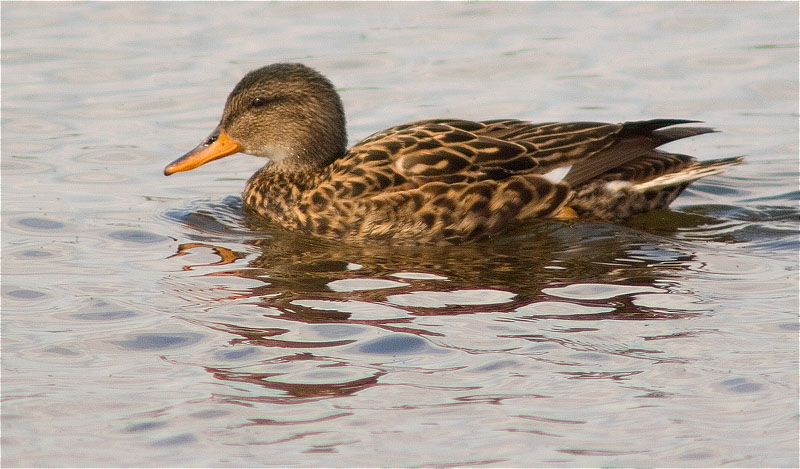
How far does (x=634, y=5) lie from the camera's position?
16328 mm

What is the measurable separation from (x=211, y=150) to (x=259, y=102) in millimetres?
562

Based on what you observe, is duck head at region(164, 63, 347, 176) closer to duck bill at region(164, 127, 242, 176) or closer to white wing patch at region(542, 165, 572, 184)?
duck bill at region(164, 127, 242, 176)

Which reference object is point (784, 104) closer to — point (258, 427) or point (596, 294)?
point (596, 294)

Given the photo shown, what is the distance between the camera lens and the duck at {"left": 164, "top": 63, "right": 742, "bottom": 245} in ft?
32.1

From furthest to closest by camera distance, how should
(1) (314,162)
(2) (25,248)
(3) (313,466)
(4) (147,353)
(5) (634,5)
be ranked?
1. (5) (634,5)
2. (1) (314,162)
3. (2) (25,248)
4. (4) (147,353)
5. (3) (313,466)

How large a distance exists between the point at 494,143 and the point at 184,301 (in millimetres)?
2877

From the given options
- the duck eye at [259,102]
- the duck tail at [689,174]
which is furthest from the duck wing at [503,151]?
the duck eye at [259,102]

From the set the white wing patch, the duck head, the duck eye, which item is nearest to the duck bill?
the duck head

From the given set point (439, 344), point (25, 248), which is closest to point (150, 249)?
point (25, 248)

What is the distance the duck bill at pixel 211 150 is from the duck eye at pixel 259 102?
0.35m

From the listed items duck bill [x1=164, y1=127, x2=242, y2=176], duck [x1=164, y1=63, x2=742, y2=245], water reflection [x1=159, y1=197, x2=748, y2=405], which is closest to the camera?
water reflection [x1=159, y1=197, x2=748, y2=405]

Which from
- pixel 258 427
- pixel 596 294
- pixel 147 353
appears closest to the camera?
pixel 258 427

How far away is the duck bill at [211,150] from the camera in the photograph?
1068 centimetres

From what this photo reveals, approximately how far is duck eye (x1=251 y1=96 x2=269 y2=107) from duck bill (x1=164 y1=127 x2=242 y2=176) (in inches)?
13.9
